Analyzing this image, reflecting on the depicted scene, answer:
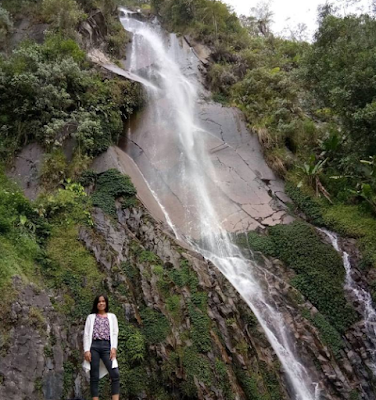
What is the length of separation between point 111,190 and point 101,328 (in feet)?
19.2

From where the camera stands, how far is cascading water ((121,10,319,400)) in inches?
384

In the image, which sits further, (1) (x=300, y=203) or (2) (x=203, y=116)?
(2) (x=203, y=116)

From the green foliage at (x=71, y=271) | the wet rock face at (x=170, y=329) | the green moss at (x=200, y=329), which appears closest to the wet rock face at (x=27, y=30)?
the wet rock face at (x=170, y=329)

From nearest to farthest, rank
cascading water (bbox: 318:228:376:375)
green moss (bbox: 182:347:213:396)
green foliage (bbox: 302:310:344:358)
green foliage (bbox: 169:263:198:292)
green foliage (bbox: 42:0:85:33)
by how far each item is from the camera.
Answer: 1. green moss (bbox: 182:347:213:396)
2. green foliage (bbox: 169:263:198:292)
3. green foliage (bbox: 302:310:344:358)
4. cascading water (bbox: 318:228:376:375)
5. green foliage (bbox: 42:0:85:33)

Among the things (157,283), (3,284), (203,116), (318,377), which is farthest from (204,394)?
(203,116)

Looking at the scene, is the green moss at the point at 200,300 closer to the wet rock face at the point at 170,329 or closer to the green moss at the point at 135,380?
the wet rock face at the point at 170,329

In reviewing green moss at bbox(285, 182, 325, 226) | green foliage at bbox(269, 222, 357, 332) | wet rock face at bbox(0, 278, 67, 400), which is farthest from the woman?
green moss at bbox(285, 182, 325, 226)

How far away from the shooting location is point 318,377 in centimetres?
931

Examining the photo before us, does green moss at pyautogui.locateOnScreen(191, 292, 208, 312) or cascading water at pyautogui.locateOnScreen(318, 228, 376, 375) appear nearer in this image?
green moss at pyautogui.locateOnScreen(191, 292, 208, 312)

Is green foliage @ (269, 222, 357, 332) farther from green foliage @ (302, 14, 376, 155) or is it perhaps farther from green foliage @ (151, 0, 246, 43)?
green foliage @ (151, 0, 246, 43)

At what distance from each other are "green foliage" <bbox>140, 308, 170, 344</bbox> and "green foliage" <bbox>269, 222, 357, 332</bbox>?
440cm

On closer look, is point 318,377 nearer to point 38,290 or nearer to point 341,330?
point 341,330

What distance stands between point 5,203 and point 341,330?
9.11 m

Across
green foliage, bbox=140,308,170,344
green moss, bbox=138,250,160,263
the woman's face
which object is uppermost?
the woman's face
